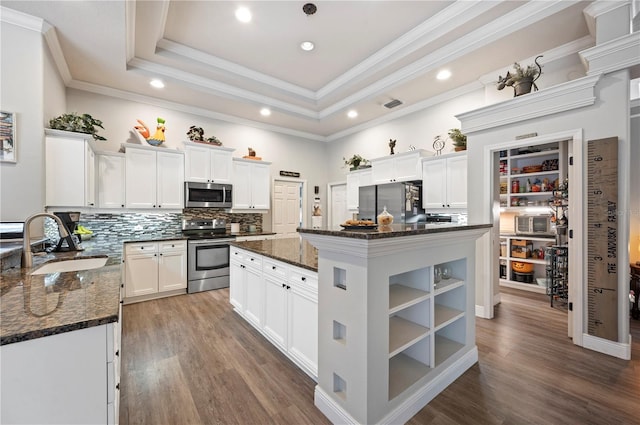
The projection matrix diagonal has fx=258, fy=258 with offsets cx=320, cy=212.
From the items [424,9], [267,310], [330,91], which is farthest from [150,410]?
[330,91]

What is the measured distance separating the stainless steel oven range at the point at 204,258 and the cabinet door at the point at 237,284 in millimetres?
1205

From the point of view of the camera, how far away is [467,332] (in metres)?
2.21

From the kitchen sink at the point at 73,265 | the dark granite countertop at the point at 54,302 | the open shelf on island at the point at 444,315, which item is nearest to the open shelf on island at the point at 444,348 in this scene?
the open shelf on island at the point at 444,315

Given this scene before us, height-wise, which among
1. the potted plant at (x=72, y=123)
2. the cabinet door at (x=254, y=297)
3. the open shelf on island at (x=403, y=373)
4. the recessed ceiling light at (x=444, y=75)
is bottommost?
the open shelf on island at (x=403, y=373)

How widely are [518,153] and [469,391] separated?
4.52m

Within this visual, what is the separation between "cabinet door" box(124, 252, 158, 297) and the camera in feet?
12.2

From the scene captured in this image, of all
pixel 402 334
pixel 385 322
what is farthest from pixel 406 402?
pixel 385 322

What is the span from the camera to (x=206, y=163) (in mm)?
4664

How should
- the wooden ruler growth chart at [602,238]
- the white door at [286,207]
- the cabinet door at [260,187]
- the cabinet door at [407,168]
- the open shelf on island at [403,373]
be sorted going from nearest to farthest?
the open shelf on island at [403,373] < the wooden ruler growth chart at [602,238] < the cabinet door at [407,168] < the cabinet door at [260,187] < the white door at [286,207]

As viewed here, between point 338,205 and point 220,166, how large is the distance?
3.01 m

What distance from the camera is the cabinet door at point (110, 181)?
3.84 m

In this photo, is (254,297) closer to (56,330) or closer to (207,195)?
(56,330)

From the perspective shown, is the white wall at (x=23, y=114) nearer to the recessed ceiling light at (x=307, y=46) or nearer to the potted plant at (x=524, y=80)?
the recessed ceiling light at (x=307, y=46)

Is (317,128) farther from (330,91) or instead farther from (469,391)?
(469,391)
